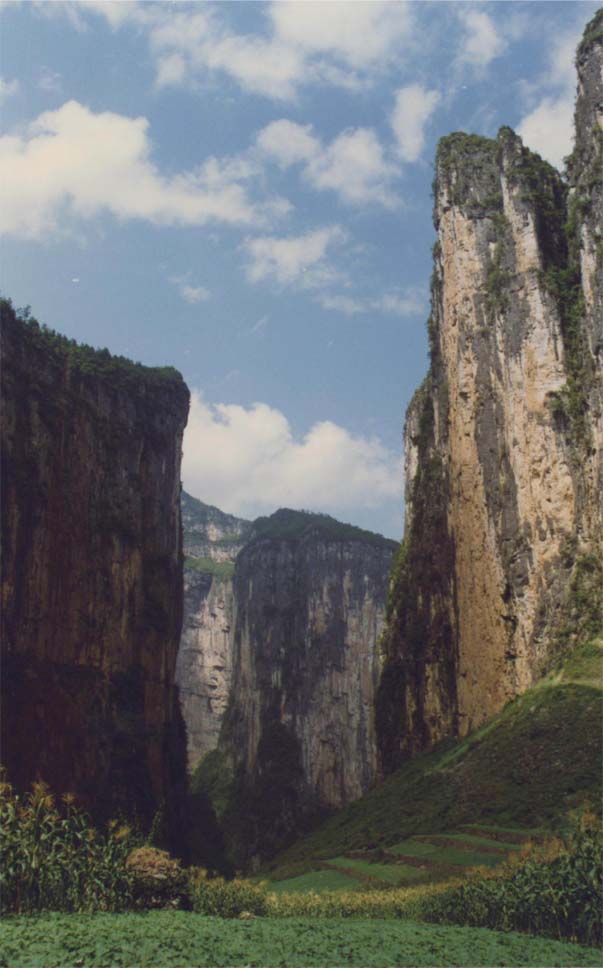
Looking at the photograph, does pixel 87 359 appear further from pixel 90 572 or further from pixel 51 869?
pixel 51 869

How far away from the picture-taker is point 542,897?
60.8 ft

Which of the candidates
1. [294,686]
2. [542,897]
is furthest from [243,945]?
[294,686]

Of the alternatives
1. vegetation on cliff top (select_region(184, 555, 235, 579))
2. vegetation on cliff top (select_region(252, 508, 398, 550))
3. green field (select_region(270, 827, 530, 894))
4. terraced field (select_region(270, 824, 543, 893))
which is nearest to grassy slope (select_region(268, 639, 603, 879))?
terraced field (select_region(270, 824, 543, 893))

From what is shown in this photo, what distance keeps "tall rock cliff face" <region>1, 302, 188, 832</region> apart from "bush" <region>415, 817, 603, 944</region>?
26641 millimetres

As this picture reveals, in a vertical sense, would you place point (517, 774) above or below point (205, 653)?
below

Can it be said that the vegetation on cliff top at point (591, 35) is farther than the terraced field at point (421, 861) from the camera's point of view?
Yes

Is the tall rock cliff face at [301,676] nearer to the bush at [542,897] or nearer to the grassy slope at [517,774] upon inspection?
the grassy slope at [517,774]

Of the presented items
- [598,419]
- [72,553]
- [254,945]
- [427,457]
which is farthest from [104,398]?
[254,945]

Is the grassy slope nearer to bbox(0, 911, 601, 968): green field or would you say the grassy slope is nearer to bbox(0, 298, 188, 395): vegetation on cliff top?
bbox(0, 911, 601, 968): green field

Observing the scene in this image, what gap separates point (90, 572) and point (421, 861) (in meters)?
29.2

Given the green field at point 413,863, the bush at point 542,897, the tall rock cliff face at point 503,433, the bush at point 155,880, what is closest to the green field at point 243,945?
the bush at point 155,880

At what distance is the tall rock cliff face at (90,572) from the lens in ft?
149

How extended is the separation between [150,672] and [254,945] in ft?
144

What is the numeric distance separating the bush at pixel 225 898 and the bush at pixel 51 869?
2.24 metres
